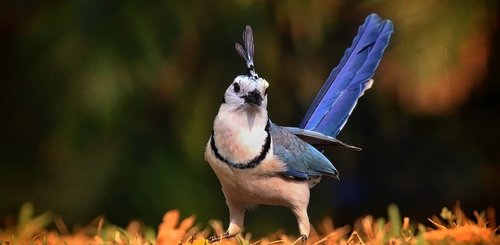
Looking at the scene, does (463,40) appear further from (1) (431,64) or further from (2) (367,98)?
(2) (367,98)

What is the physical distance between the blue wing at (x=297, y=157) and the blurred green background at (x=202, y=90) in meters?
0.96

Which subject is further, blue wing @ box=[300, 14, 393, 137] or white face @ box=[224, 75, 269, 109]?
blue wing @ box=[300, 14, 393, 137]

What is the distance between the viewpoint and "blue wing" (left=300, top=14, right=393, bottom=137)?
194 cm

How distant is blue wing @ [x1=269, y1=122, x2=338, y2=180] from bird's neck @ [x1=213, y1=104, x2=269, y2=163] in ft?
0.13

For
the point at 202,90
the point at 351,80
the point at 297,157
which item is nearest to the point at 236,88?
the point at 297,157

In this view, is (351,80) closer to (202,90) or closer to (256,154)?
(256,154)

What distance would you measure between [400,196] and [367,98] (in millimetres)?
334

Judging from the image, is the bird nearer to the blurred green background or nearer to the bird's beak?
the bird's beak

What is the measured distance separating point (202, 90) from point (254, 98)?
3.97ft

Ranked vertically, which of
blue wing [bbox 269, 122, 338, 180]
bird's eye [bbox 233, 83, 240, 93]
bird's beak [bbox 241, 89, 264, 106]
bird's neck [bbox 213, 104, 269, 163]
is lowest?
blue wing [bbox 269, 122, 338, 180]

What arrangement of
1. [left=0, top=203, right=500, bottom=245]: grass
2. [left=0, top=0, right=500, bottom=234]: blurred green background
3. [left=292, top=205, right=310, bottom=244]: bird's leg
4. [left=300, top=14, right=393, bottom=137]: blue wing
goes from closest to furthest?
[left=0, top=203, right=500, bottom=245]: grass < [left=292, top=205, right=310, bottom=244]: bird's leg < [left=300, top=14, right=393, bottom=137]: blue wing < [left=0, top=0, right=500, bottom=234]: blurred green background

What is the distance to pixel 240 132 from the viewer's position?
5.75 feet

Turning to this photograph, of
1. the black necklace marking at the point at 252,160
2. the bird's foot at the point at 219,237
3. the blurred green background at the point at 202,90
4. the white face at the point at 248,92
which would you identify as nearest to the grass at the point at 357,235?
the bird's foot at the point at 219,237

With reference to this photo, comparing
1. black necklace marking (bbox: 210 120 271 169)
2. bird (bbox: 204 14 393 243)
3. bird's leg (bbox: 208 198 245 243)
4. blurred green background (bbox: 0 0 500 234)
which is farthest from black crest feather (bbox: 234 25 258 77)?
blurred green background (bbox: 0 0 500 234)
